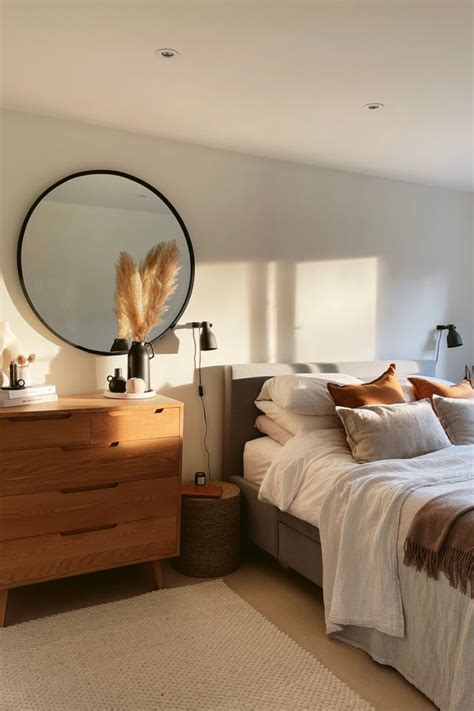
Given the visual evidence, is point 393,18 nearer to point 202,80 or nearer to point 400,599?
point 202,80

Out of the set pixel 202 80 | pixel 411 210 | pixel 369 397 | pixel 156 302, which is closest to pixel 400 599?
pixel 369 397

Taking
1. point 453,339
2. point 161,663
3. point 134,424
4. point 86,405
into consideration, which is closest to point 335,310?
point 453,339

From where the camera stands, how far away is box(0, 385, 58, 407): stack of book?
8.57 ft

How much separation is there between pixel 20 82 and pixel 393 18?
1.54 metres

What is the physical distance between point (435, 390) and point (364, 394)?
0.59 m

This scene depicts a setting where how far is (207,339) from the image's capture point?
133 inches

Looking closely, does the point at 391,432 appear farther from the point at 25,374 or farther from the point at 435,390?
the point at 25,374

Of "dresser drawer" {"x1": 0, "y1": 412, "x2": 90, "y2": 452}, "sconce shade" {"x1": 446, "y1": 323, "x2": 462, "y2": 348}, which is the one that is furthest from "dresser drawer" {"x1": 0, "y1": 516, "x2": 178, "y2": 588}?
"sconce shade" {"x1": 446, "y1": 323, "x2": 462, "y2": 348}

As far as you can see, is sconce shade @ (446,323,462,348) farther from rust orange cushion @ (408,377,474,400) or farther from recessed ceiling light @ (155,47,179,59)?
recessed ceiling light @ (155,47,179,59)

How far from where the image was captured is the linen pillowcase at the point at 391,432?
9.06 feet

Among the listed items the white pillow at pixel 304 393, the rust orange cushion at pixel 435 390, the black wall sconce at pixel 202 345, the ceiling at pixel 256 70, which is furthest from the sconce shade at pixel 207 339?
the rust orange cushion at pixel 435 390

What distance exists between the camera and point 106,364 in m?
3.21

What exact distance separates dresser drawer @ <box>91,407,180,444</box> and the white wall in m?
0.48

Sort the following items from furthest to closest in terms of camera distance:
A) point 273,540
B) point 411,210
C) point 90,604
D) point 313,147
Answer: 1. point 411,210
2. point 313,147
3. point 273,540
4. point 90,604
